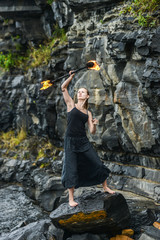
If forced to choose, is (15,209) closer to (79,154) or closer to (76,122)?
(79,154)

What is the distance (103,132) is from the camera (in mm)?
7828

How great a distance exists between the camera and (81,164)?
5105 millimetres

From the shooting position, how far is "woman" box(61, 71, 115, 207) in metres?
5.00

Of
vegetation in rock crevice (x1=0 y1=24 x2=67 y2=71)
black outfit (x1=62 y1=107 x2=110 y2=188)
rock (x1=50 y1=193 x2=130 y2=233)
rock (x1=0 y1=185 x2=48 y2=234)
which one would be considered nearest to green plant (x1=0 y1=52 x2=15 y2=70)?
vegetation in rock crevice (x1=0 y1=24 x2=67 y2=71)

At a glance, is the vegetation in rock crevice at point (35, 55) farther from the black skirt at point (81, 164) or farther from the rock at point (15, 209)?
the black skirt at point (81, 164)

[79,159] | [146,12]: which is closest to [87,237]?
[79,159]

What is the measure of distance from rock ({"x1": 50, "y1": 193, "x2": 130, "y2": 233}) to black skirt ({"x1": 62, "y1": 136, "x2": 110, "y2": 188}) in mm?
342

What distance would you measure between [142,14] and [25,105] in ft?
21.8

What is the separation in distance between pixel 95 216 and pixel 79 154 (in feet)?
3.45

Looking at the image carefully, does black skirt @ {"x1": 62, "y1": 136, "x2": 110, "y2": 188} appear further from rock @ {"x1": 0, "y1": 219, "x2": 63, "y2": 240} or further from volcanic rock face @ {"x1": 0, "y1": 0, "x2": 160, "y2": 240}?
rock @ {"x1": 0, "y1": 219, "x2": 63, "y2": 240}

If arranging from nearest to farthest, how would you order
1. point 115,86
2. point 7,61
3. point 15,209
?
1. point 115,86
2. point 15,209
3. point 7,61

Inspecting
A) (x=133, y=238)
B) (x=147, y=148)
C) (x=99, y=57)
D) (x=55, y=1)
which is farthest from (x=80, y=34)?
(x=133, y=238)

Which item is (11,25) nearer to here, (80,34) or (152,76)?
(80,34)

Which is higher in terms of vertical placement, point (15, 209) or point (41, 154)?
point (41, 154)
